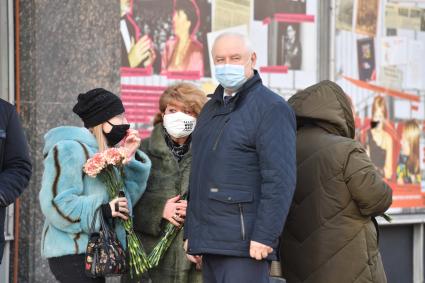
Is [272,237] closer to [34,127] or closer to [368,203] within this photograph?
[368,203]

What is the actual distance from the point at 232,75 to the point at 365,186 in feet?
3.08

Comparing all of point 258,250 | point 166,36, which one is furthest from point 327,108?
point 166,36

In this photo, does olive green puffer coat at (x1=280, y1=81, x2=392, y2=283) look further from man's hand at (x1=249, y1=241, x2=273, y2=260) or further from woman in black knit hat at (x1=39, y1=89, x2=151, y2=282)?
woman in black knit hat at (x1=39, y1=89, x2=151, y2=282)

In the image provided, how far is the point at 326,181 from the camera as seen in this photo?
5.16m

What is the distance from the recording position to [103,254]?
493 cm

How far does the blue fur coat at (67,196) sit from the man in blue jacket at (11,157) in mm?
150

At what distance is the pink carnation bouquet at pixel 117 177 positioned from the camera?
4.95 metres

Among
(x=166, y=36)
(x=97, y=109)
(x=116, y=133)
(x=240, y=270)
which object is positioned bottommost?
(x=240, y=270)

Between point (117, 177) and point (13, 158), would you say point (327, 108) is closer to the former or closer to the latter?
point (117, 177)

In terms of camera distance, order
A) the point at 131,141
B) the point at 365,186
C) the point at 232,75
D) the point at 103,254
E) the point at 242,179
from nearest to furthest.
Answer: the point at 242,179
the point at 232,75
the point at 103,254
the point at 365,186
the point at 131,141

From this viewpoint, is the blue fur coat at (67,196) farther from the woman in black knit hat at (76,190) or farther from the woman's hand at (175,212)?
the woman's hand at (175,212)

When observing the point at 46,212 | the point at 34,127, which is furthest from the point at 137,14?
the point at 46,212

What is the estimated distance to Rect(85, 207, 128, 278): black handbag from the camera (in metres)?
4.91

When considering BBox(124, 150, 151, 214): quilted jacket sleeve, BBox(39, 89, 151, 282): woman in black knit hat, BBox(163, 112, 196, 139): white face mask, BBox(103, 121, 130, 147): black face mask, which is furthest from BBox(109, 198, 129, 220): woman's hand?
BBox(163, 112, 196, 139): white face mask
